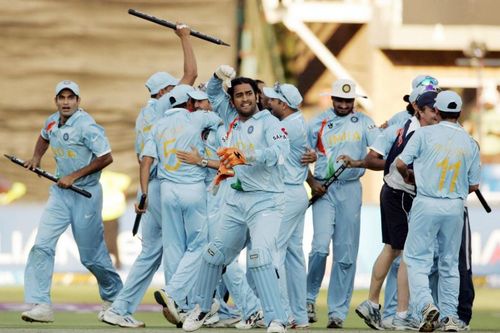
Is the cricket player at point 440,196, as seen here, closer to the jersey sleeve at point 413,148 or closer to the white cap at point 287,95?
→ the jersey sleeve at point 413,148

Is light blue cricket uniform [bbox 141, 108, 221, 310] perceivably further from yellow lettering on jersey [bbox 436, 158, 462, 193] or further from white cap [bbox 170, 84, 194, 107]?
yellow lettering on jersey [bbox 436, 158, 462, 193]

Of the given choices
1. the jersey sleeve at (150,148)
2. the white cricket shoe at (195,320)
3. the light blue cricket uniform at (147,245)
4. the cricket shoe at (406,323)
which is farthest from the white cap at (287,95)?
the white cricket shoe at (195,320)

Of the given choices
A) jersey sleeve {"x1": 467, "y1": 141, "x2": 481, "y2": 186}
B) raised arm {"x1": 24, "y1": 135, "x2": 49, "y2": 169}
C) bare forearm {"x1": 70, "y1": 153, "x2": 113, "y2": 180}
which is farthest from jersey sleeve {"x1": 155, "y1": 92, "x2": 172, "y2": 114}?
jersey sleeve {"x1": 467, "y1": 141, "x2": 481, "y2": 186}

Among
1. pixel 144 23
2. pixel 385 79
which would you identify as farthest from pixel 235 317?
pixel 385 79

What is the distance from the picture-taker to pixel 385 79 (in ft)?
98.8

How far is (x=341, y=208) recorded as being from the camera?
1689 cm

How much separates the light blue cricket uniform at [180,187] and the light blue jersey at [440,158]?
81.3 inches

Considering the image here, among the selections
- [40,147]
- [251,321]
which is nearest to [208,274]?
[251,321]

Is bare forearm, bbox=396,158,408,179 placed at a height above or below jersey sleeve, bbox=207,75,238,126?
below

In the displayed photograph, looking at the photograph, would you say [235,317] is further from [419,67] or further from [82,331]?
[419,67]

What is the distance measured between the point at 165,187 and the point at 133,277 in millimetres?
937

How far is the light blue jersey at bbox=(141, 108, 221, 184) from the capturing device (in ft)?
51.8

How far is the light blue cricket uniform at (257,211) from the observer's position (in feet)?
47.0

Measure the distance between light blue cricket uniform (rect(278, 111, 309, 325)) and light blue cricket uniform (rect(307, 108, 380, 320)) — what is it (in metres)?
0.35
